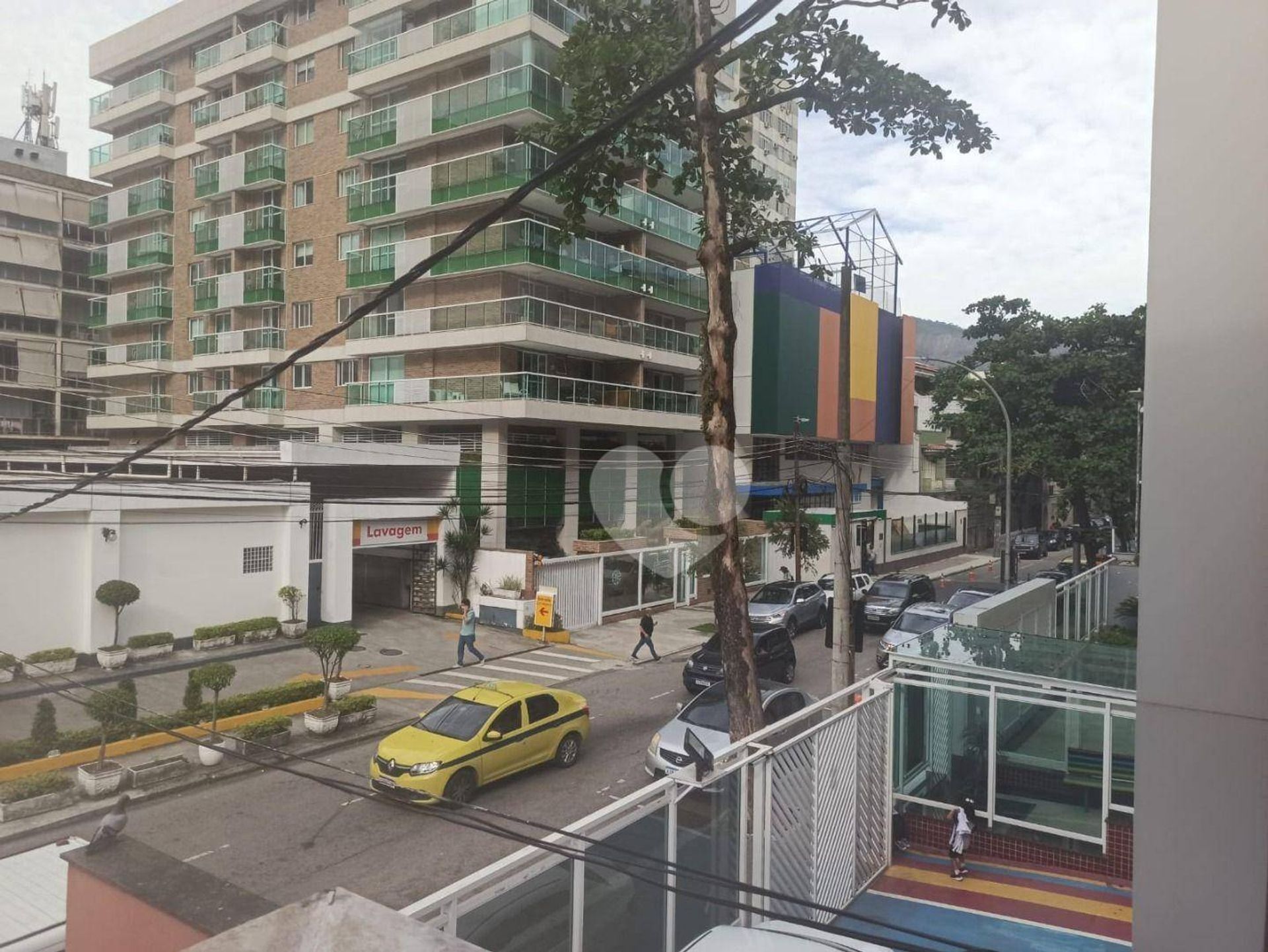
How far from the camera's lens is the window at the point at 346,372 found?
28.8 m

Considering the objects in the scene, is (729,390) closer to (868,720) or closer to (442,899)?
(868,720)

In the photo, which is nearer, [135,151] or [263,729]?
[263,729]

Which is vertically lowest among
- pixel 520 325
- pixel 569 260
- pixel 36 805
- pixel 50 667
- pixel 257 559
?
pixel 36 805

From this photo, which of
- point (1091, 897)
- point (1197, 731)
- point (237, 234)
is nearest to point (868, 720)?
point (1091, 897)

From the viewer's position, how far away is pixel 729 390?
340 inches

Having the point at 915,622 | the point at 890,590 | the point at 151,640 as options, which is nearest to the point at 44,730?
the point at 151,640

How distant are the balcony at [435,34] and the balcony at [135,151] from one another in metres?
12.1

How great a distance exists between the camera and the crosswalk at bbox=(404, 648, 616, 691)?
55.8ft

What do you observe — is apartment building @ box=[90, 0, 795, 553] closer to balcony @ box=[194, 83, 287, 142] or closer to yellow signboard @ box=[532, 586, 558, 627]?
balcony @ box=[194, 83, 287, 142]

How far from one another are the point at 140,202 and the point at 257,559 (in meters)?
A: 25.0

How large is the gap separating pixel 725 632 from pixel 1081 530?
18113 mm

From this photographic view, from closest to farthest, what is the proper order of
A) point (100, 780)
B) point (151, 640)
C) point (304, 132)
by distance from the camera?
point (100, 780)
point (151, 640)
point (304, 132)

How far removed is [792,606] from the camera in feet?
70.6

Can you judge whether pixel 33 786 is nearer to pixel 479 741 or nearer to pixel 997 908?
pixel 479 741
